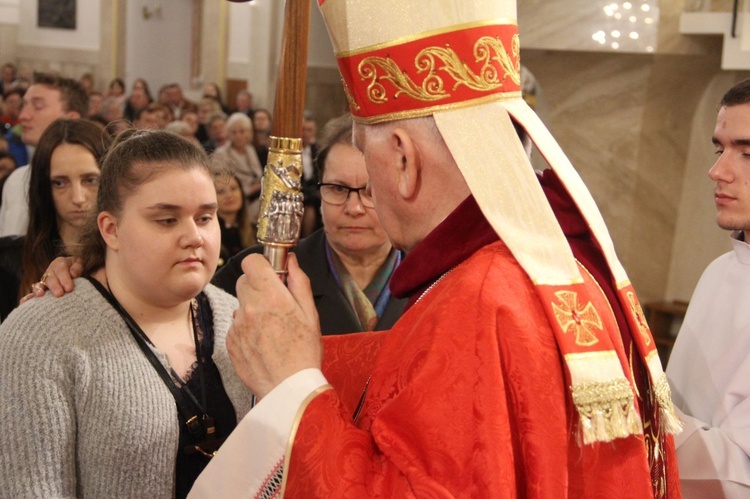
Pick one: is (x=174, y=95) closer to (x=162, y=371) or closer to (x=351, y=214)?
(x=351, y=214)

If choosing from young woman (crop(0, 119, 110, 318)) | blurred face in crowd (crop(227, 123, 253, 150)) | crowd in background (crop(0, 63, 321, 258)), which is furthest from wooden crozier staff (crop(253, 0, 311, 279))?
blurred face in crowd (crop(227, 123, 253, 150))

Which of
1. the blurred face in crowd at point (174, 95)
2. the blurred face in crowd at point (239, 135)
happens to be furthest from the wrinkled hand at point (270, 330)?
the blurred face in crowd at point (174, 95)

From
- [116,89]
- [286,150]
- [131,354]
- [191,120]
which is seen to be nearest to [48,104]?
[131,354]

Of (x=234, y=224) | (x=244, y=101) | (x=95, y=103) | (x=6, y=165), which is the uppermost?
(x=244, y=101)

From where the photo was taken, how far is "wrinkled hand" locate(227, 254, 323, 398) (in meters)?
1.59

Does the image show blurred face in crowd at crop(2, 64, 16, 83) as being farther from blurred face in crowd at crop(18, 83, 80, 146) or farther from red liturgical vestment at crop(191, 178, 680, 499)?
red liturgical vestment at crop(191, 178, 680, 499)

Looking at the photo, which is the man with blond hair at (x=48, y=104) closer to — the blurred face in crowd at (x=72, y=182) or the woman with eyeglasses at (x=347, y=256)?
the blurred face in crowd at (x=72, y=182)

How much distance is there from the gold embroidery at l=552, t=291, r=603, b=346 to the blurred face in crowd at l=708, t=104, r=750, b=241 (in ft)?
4.27

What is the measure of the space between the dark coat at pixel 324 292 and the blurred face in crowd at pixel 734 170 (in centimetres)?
109

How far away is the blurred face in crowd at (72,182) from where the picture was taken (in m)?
3.13

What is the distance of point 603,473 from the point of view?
1531mm

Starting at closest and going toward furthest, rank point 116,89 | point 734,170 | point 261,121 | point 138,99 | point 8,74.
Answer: point 734,170
point 261,121
point 138,99
point 116,89
point 8,74

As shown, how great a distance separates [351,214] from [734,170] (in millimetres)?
1247

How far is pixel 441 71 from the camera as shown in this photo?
5.27 ft
